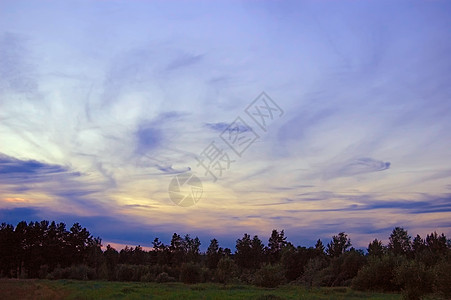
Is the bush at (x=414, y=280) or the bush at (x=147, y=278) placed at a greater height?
the bush at (x=414, y=280)

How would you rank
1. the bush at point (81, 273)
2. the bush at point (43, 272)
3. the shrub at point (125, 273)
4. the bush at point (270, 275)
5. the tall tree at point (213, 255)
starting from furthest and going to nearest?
the tall tree at point (213, 255) < the bush at point (43, 272) < the shrub at point (125, 273) < the bush at point (81, 273) < the bush at point (270, 275)

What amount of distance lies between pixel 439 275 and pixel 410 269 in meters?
4.38

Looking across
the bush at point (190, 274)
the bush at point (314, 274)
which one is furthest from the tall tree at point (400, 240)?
the bush at point (190, 274)

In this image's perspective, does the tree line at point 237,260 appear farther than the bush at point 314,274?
No

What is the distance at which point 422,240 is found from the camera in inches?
5128

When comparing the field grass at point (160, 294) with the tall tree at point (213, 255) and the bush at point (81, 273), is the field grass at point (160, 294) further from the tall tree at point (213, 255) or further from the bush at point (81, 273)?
the tall tree at point (213, 255)

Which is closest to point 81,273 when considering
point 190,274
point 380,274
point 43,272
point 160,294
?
point 43,272

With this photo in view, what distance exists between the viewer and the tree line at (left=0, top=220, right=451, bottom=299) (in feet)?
179

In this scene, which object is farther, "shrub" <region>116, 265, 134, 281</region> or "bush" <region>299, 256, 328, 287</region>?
"shrub" <region>116, 265, 134, 281</region>

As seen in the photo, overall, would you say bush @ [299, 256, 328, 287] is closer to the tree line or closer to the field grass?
the tree line

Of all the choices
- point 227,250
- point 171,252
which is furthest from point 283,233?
point 171,252

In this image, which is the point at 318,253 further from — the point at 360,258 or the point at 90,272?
the point at 90,272

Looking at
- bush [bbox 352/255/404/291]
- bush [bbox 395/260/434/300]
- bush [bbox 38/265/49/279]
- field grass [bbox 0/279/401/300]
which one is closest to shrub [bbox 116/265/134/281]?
bush [bbox 38/265/49/279]

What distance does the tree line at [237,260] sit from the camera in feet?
179
